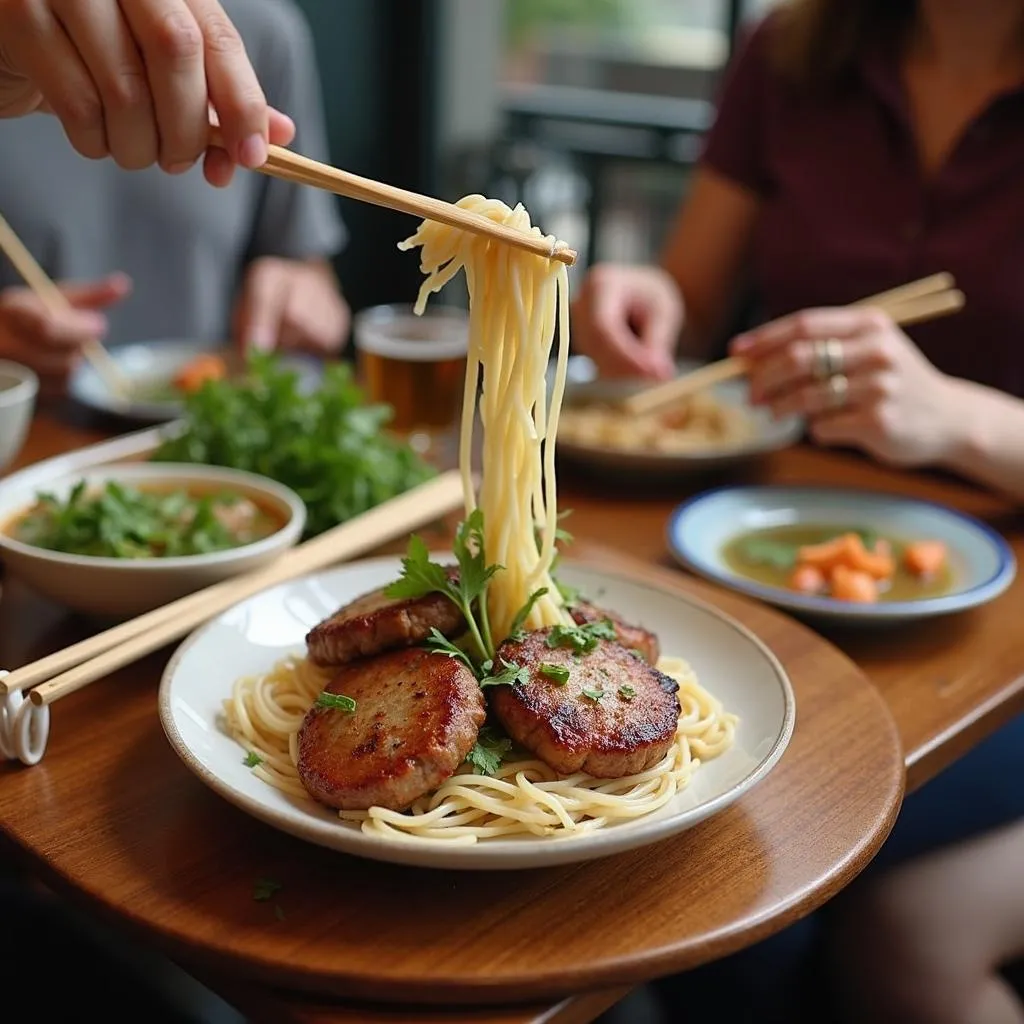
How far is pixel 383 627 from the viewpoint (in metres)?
1.17

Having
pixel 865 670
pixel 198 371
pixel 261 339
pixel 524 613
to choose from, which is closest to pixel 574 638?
pixel 524 613

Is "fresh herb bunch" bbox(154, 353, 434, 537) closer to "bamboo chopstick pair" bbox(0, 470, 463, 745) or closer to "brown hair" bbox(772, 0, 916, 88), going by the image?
"bamboo chopstick pair" bbox(0, 470, 463, 745)

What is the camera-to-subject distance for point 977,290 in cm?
241

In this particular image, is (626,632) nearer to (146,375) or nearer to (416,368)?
(416,368)

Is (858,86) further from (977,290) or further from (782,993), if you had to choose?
(782,993)

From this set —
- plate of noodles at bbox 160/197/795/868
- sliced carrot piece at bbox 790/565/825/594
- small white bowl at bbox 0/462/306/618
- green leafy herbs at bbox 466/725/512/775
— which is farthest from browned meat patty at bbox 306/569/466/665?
sliced carrot piece at bbox 790/565/825/594

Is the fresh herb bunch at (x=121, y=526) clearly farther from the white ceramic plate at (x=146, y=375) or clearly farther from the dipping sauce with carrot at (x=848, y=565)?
the dipping sauce with carrot at (x=848, y=565)

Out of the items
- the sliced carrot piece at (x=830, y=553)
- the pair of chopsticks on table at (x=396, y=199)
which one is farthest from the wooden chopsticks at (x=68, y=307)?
the sliced carrot piece at (x=830, y=553)

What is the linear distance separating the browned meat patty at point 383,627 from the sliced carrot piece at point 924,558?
82 centimetres

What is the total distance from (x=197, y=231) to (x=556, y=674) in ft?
7.89

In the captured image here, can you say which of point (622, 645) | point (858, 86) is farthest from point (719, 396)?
point (622, 645)

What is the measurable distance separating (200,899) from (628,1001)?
1.37m

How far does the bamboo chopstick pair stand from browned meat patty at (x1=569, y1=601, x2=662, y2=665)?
0.38 m

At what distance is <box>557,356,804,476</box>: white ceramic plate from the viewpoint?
198 cm
